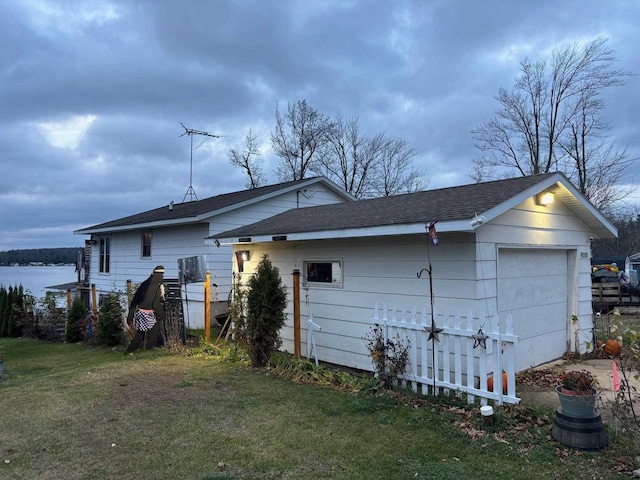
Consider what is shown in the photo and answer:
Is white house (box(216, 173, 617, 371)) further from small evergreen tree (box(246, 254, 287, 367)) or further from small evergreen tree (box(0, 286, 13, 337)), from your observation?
A: small evergreen tree (box(0, 286, 13, 337))

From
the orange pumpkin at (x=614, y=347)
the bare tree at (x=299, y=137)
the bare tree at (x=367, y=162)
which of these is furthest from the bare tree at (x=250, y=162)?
the orange pumpkin at (x=614, y=347)

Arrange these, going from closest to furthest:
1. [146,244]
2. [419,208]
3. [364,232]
Answer: [364,232] → [419,208] → [146,244]

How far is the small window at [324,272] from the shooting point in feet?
23.3

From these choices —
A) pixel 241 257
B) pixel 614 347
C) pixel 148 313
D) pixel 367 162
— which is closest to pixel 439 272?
pixel 614 347

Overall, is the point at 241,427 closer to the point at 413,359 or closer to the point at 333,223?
the point at 413,359

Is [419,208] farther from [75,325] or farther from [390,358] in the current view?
[75,325]

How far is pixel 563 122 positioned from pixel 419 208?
22261mm

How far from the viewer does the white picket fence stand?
437 centimetres

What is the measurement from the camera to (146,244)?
14.8 metres

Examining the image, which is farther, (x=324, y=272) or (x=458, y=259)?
(x=324, y=272)

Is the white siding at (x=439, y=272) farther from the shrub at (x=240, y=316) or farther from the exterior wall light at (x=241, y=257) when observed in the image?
the shrub at (x=240, y=316)

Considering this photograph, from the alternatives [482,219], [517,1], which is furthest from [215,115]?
[482,219]

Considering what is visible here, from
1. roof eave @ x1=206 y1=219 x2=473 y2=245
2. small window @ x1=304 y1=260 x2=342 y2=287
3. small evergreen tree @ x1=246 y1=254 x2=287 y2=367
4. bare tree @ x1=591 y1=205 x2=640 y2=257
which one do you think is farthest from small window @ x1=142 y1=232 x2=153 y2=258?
bare tree @ x1=591 y1=205 x2=640 y2=257

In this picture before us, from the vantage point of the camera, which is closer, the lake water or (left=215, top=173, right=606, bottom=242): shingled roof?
(left=215, top=173, right=606, bottom=242): shingled roof
